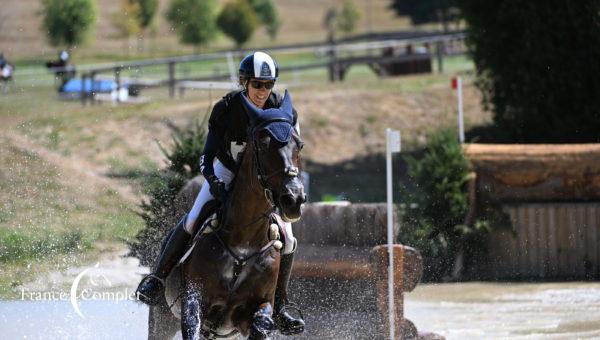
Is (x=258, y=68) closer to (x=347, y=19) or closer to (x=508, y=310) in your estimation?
(x=508, y=310)

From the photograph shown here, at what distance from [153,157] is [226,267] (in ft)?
45.7

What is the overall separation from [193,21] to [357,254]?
36.3 m

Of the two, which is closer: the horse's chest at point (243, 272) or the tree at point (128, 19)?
the horse's chest at point (243, 272)

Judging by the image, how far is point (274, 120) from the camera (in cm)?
721

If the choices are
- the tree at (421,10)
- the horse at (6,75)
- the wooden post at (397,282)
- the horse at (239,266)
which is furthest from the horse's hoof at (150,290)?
the tree at (421,10)

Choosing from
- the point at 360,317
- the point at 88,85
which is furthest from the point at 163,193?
the point at 88,85

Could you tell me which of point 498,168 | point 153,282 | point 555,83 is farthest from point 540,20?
point 153,282

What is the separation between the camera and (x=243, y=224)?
765 centimetres

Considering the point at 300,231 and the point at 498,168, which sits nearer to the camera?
the point at 300,231

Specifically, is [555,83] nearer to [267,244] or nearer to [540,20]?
[540,20]

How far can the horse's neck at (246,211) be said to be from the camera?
753 cm

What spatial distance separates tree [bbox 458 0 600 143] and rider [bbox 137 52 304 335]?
11594mm

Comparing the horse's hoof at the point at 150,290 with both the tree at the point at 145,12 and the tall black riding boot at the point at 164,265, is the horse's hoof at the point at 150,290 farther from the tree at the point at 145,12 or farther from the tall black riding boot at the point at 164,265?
the tree at the point at 145,12

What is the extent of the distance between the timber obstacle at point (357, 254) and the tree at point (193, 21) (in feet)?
112
